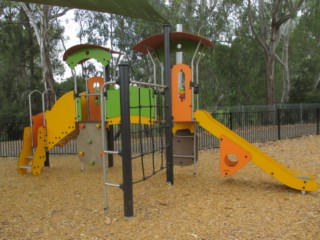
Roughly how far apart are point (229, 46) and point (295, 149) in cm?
1795

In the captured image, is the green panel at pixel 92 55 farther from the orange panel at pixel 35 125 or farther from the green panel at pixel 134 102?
the orange panel at pixel 35 125

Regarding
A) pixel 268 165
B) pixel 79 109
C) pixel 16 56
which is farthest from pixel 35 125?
pixel 16 56

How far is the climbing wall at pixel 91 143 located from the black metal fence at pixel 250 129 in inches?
151

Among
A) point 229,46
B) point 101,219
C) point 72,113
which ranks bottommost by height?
point 101,219

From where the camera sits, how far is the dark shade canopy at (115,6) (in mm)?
2502

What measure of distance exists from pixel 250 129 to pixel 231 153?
6935mm

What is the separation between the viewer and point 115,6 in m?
2.70

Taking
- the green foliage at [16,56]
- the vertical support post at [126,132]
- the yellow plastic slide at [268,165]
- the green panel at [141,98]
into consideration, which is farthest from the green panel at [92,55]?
the green foliage at [16,56]

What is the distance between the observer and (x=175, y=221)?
163 inches

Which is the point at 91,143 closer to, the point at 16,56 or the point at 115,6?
the point at 115,6

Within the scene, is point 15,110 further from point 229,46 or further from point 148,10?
point 148,10

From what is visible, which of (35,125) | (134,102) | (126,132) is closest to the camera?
(126,132)

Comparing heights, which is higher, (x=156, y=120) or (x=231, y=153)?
(x=156, y=120)

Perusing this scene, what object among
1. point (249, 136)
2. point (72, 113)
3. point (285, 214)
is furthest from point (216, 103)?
point (285, 214)
